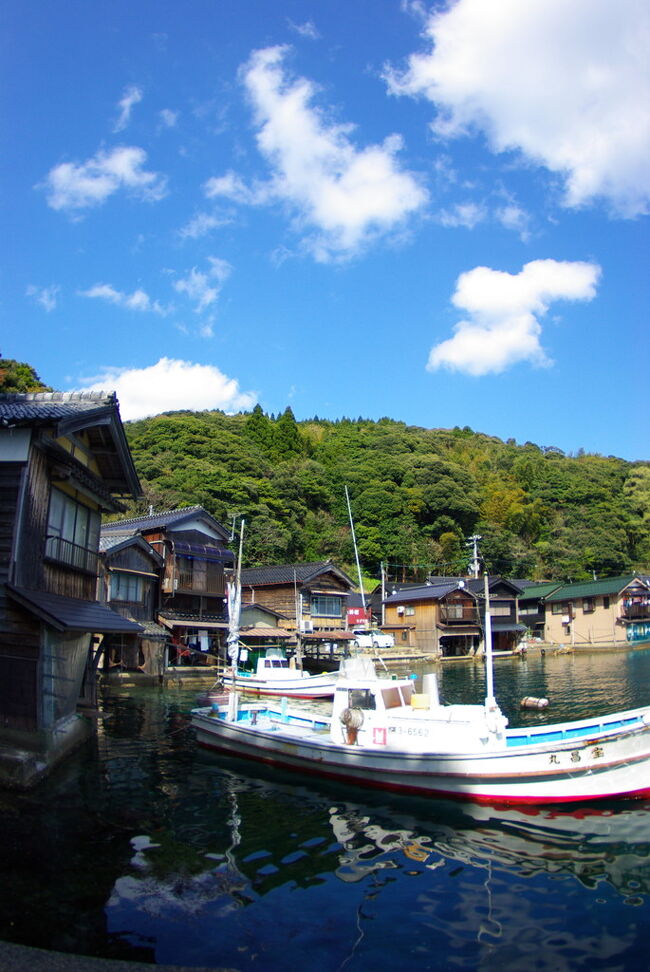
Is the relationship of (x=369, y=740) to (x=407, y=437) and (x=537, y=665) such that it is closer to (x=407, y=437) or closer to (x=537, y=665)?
(x=537, y=665)

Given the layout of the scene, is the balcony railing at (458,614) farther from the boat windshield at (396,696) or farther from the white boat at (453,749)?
the boat windshield at (396,696)

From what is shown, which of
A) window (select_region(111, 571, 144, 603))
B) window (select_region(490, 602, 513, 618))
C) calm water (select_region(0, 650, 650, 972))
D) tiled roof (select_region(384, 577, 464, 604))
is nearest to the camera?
calm water (select_region(0, 650, 650, 972))

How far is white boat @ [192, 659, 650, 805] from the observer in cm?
1308

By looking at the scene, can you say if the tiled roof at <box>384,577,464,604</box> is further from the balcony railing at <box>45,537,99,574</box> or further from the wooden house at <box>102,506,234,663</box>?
the balcony railing at <box>45,537,99,574</box>

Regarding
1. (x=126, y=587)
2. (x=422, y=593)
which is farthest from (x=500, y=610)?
(x=126, y=587)

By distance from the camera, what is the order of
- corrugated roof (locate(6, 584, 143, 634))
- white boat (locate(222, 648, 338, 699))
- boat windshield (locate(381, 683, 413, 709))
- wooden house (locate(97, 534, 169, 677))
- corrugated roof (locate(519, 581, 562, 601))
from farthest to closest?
corrugated roof (locate(519, 581, 562, 601)) < wooden house (locate(97, 534, 169, 677)) < white boat (locate(222, 648, 338, 699)) < boat windshield (locate(381, 683, 413, 709)) < corrugated roof (locate(6, 584, 143, 634))

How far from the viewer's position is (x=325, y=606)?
50906 millimetres

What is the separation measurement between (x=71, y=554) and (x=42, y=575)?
88.1 inches

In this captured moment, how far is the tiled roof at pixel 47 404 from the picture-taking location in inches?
494

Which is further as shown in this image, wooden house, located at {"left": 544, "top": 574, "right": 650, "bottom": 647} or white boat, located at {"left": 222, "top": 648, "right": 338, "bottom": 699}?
wooden house, located at {"left": 544, "top": 574, "right": 650, "bottom": 647}

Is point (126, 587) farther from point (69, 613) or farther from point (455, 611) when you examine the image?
point (455, 611)

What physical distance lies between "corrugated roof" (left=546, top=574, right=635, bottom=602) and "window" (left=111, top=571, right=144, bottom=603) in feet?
161

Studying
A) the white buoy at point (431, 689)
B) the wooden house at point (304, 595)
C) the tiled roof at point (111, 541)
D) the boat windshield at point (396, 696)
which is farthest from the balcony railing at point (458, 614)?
the boat windshield at point (396, 696)

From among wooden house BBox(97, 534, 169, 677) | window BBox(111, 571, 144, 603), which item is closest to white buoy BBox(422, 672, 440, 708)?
wooden house BBox(97, 534, 169, 677)
